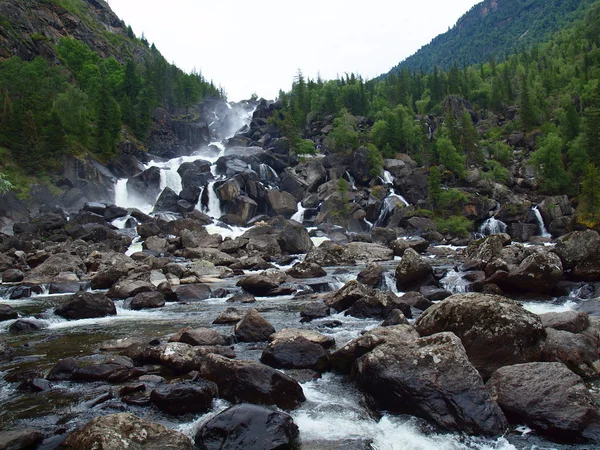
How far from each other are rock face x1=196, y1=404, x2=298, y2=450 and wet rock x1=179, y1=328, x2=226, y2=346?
18.3 feet

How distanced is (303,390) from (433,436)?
10.5 ft

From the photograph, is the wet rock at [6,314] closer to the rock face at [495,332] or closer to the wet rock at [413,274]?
the rock face at [495,332]

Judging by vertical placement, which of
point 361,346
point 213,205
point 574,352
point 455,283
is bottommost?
point 455,283

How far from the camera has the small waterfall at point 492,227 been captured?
192ft

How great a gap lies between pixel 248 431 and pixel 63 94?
296ft

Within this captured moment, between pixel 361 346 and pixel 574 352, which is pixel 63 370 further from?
pixel 574 352

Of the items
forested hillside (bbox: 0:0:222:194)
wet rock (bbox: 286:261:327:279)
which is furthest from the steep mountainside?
wet rock (bbox: 286:261:327:279)

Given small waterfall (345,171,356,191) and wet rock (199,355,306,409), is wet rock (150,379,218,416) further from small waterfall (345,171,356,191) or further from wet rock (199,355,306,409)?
small waterfall (345,171,356,191)

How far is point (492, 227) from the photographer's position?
195ft

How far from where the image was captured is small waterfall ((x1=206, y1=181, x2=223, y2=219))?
6619cm

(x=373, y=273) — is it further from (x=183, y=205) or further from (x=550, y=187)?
(x=550, y=187)

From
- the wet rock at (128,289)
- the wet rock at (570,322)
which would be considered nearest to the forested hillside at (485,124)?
the wet rock at (570,322)

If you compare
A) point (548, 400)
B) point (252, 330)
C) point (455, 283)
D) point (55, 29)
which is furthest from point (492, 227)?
point (55, 29)

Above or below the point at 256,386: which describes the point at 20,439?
above
